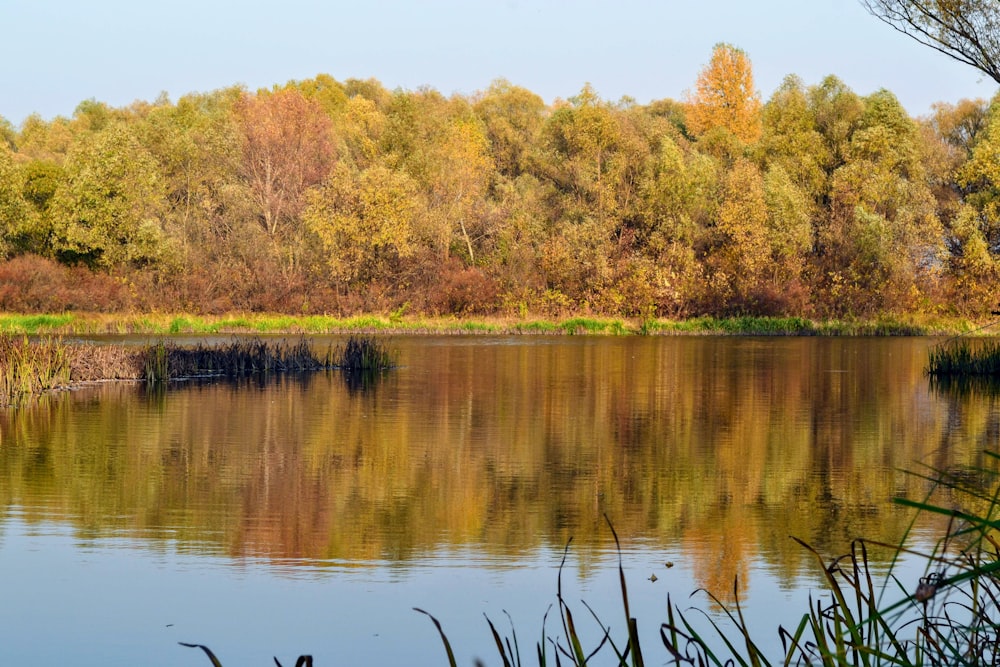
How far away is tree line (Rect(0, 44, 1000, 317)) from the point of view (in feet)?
165

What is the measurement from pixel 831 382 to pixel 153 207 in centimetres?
3267

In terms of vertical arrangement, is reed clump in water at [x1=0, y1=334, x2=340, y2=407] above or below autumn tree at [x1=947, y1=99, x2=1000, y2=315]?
below

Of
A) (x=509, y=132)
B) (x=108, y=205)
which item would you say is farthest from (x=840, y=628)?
(x=509, y=132)

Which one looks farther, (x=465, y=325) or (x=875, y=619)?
(x=465, y=325)

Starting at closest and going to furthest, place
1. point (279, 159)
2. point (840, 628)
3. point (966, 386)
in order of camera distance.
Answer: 1. point (840, 628)
2. point (966, 386)
3. point (279, 159)

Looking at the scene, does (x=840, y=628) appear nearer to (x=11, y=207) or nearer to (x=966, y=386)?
(x=966, y=386)

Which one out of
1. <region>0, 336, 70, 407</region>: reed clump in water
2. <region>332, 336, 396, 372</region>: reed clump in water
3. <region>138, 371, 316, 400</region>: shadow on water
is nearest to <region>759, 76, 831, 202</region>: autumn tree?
<region>332, 336, 396, 372</region>: reed clump in water

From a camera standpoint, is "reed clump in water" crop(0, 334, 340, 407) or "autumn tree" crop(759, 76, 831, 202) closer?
"reed clump in water" crop(0, 334, 340, 407)

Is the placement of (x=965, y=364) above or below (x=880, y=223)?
below

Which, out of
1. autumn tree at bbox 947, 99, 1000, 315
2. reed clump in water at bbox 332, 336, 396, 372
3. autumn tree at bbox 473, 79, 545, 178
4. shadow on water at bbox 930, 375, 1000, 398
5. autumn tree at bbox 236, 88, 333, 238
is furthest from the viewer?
autumn tree at bbox 473, 79, 545, 178

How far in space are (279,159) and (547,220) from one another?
11200mm

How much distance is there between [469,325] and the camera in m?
49.5

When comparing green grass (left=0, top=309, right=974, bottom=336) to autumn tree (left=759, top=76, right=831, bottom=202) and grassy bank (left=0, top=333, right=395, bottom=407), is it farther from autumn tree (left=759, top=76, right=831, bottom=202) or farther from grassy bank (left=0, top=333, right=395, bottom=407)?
grassy bank (left=0, top=333, right=395, bottom=407)

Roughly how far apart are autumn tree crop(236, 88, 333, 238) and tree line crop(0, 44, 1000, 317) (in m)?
0.09
